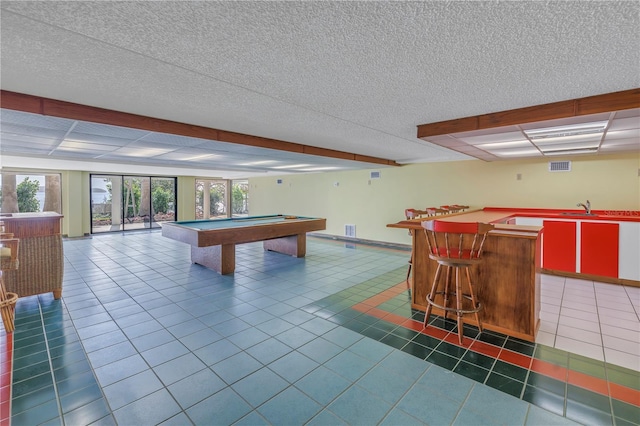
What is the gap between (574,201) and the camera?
17.6ft

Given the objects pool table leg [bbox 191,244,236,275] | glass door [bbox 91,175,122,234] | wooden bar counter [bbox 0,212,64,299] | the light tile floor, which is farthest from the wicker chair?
glass door [bbox 91,175,122,234]

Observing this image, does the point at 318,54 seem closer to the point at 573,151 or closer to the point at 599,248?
the point at 573,151

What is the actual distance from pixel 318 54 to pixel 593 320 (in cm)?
389

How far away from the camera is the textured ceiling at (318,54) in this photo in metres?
1.42

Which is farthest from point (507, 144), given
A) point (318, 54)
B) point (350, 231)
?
point (350, 231)

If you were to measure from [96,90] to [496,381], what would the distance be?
153 inches

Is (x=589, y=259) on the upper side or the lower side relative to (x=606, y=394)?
upper

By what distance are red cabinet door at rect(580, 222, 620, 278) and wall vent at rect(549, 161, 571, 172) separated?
1249mm

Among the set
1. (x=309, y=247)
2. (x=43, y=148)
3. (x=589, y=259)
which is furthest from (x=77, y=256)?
(x=589, y=259)

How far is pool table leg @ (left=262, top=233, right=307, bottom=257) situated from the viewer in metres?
6.42

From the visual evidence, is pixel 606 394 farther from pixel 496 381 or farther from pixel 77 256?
pixel 77 256

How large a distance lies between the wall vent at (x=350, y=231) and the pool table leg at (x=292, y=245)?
8.79ft

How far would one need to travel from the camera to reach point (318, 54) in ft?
6.06

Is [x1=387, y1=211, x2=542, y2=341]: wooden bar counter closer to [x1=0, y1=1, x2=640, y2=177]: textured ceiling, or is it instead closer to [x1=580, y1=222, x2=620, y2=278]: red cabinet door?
[x1=0, y1=1, x2=640, y2=177]: textured ceiling
